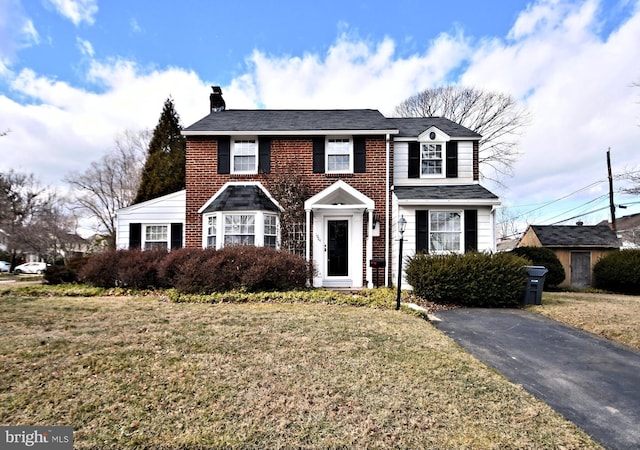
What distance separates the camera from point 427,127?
13406 mm

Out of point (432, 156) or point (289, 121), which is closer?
point (432, 156)

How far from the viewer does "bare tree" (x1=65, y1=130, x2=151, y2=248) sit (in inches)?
1150

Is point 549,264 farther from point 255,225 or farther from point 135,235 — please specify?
point 135,235

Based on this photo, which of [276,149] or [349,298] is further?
[276,149]

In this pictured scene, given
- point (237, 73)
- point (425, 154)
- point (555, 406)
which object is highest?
point (237, 73)

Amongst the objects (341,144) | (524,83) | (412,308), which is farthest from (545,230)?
(412,308)

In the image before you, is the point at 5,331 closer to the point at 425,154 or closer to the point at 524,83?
the point at 425,154

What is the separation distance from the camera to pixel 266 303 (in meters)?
8.36

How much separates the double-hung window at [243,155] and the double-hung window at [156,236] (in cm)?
362

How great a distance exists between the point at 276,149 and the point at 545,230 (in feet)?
51.5

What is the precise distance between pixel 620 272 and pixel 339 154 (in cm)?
1365

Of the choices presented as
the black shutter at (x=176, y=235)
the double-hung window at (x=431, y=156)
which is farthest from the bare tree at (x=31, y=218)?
the double-hung window at (x=431, y=156)

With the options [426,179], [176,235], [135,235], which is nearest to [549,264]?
[426,179]

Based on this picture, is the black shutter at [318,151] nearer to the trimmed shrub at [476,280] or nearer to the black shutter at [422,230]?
the black shutter at [422,230]
